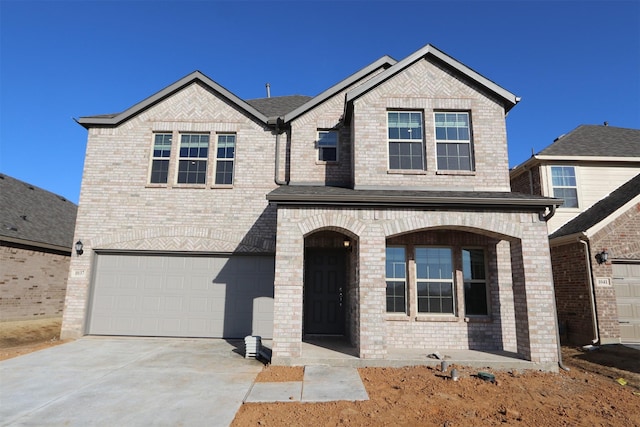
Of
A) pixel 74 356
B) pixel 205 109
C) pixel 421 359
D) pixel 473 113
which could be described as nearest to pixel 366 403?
Answer: pixel 421 359

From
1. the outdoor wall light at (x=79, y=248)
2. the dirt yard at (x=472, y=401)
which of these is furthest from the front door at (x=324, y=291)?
the outdoor wall light at (x=79, y=248)

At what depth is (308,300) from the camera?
401 inches

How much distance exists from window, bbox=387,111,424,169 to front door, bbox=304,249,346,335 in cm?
306

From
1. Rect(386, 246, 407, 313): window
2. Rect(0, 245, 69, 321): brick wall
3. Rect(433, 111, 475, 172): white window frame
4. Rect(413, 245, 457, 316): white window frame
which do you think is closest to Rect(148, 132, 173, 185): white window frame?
Rect(0, 245, 69, 321): brick wall

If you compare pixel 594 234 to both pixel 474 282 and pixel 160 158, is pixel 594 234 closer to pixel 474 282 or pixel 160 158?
pixel 474 282

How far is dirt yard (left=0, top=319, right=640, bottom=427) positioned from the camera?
4.74m

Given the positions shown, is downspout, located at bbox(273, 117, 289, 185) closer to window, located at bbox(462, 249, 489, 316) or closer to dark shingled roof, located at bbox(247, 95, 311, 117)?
dark shingled roof, located at bbox(247, 95, 311, 117)

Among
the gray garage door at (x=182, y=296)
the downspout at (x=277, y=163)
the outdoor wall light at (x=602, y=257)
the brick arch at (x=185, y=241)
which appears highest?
the downspout at (x=277, y=163)

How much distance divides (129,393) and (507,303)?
8.16 meters

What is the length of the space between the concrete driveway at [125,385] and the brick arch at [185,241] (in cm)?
277

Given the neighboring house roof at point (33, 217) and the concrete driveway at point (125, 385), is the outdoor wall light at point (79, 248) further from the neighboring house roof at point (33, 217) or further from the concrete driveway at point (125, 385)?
the neighboring house roof at point (33, 217)

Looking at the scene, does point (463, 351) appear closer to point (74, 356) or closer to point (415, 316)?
point (415, 316)

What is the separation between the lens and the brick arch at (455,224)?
7738mm

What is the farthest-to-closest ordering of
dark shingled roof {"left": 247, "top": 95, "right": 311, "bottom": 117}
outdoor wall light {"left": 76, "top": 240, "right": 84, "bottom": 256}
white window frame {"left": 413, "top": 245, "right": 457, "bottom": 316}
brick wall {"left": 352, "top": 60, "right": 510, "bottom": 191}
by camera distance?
dark shingled roof {"left": 247, "top": 95, "right": 311, "bottom": 117} → outdoor wall light {"left": 76, "top": 240, "right": 84, "bottom": 256} → brick wall {"left": 352, "top": 60, "right": 510, "bottom": 191} → white window frame {"left": 413, "top": 245, "right": 457, "bottom": 316}
